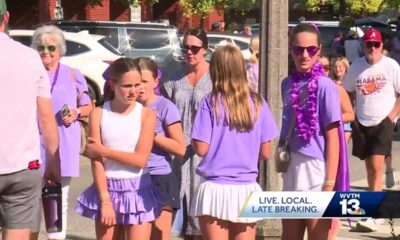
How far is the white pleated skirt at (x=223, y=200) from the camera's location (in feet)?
18.3

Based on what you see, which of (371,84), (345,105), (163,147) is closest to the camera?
(163,147)

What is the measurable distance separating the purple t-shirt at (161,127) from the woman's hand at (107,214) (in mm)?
699

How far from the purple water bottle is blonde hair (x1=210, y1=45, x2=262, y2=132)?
106cm

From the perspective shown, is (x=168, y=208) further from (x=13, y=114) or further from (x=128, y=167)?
(x=13, y=114)

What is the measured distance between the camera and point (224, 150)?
5.66 m

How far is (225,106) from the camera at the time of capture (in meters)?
5.70

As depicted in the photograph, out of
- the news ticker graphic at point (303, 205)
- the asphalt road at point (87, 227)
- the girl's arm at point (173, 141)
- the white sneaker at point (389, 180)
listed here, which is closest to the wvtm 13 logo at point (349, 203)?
the news ticker graphic at point (303, 205)

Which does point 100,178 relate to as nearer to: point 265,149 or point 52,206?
point 52,206

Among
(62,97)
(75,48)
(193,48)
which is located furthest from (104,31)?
(193,48)

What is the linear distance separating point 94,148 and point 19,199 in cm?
90

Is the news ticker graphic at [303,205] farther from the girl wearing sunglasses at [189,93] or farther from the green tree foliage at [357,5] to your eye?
the green tree foliage at [357,5]

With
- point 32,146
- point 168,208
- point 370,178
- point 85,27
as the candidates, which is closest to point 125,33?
point 85,27

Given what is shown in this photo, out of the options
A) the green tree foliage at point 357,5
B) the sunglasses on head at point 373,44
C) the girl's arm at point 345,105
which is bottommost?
the green tree foliage at point 357,5

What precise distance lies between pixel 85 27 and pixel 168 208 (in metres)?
17.1
